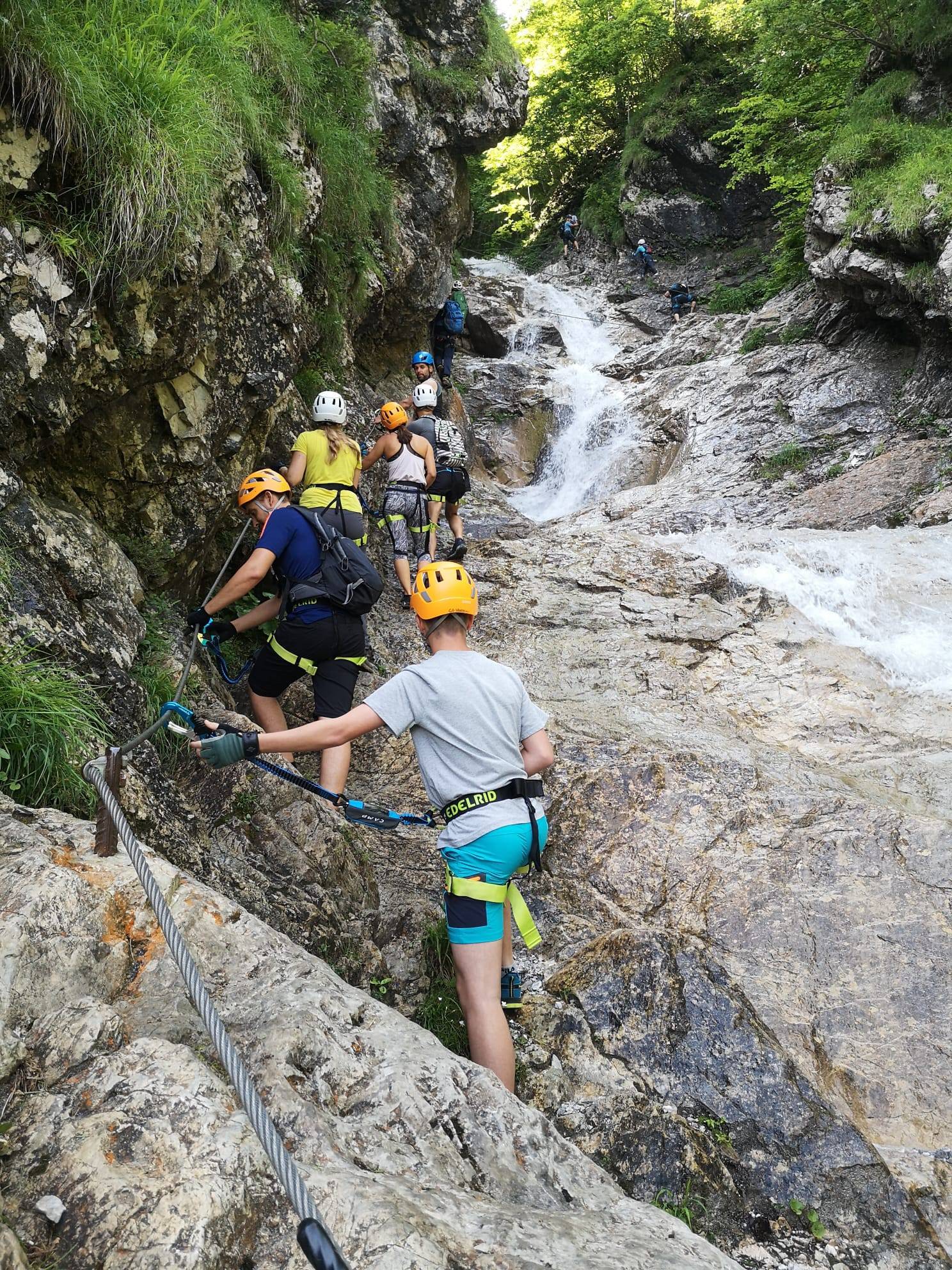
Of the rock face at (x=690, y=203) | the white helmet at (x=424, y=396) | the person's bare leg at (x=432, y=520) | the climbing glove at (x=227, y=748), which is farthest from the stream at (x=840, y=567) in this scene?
the rock face at (x=690, y=203)

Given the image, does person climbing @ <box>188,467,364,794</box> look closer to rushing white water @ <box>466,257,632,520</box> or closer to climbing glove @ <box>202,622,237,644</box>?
climbing glove @ <box>202,622,237,644</box>

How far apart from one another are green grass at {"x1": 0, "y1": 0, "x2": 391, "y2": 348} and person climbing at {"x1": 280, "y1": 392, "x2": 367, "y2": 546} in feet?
5.42

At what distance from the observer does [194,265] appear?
197 inches

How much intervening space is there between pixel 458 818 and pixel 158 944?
1258 millimetres

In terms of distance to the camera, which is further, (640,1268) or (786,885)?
(786,885)

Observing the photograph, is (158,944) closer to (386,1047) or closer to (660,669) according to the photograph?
(386,1047)

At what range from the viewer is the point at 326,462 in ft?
20.7

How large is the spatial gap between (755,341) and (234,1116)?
58.0 ft

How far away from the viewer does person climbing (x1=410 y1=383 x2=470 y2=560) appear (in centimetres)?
869

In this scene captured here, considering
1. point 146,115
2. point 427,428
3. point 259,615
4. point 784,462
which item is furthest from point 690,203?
point 259,615

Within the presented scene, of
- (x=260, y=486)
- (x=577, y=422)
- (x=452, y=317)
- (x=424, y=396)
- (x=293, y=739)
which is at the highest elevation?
(x=452, y=317)

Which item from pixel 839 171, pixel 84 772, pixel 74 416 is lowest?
pixel 84 772

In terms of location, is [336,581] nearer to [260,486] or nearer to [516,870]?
[260,486]

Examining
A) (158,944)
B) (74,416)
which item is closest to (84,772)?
(158,944)
